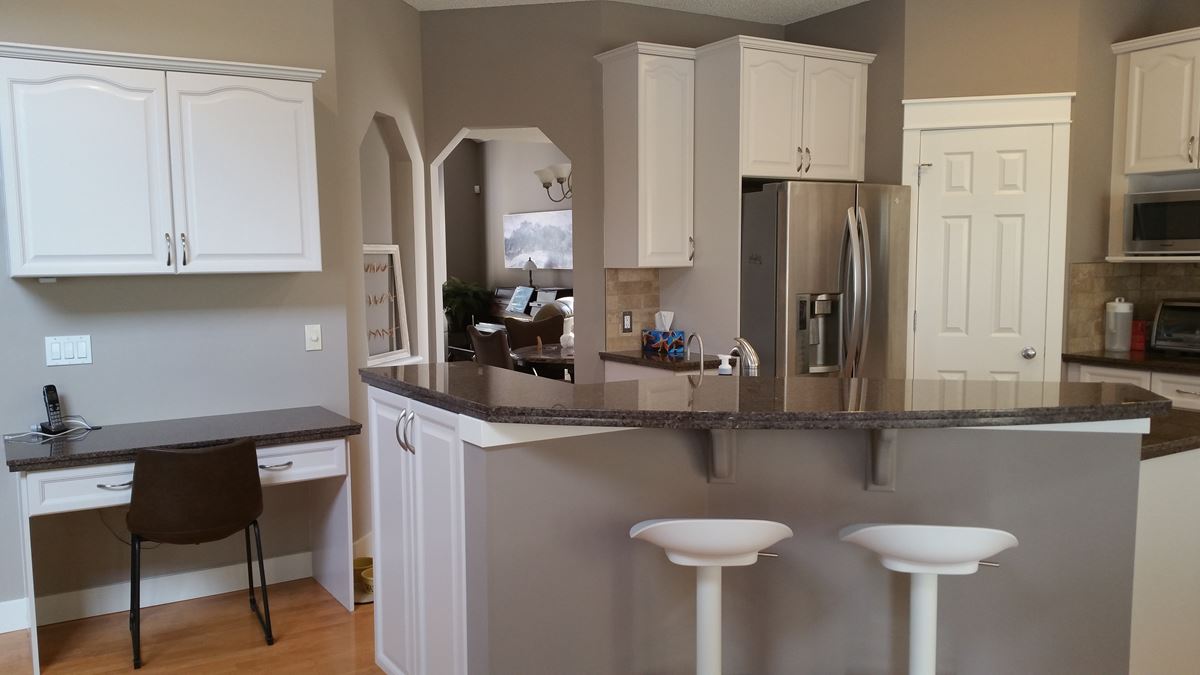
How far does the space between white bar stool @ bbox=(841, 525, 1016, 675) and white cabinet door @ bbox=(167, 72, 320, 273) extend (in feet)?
8.25

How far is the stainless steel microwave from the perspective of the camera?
14.0ft

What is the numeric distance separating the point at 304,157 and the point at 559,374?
3695 millimetres

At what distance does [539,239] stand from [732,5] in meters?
5.32

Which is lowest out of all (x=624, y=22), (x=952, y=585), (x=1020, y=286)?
(x=952, y=585)

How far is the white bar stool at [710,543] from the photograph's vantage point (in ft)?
6.98

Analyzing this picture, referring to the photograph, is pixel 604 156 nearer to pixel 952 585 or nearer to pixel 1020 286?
pixel 1020 286

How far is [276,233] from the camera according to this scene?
3586 mm

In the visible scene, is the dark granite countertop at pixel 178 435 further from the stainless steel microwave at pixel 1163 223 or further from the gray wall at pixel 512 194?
the gray wall at pixel 512 194

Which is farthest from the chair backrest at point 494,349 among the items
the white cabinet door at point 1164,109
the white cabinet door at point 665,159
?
the white cabinet door at point 1164,109

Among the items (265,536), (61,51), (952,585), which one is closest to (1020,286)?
(952,585)

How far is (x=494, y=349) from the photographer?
5871mm

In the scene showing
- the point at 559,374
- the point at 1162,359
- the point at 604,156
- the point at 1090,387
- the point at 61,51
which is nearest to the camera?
the point at 1090,387

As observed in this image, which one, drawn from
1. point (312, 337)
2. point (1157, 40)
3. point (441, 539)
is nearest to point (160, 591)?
point (312, 337)

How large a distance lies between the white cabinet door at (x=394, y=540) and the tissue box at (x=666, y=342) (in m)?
2.13
